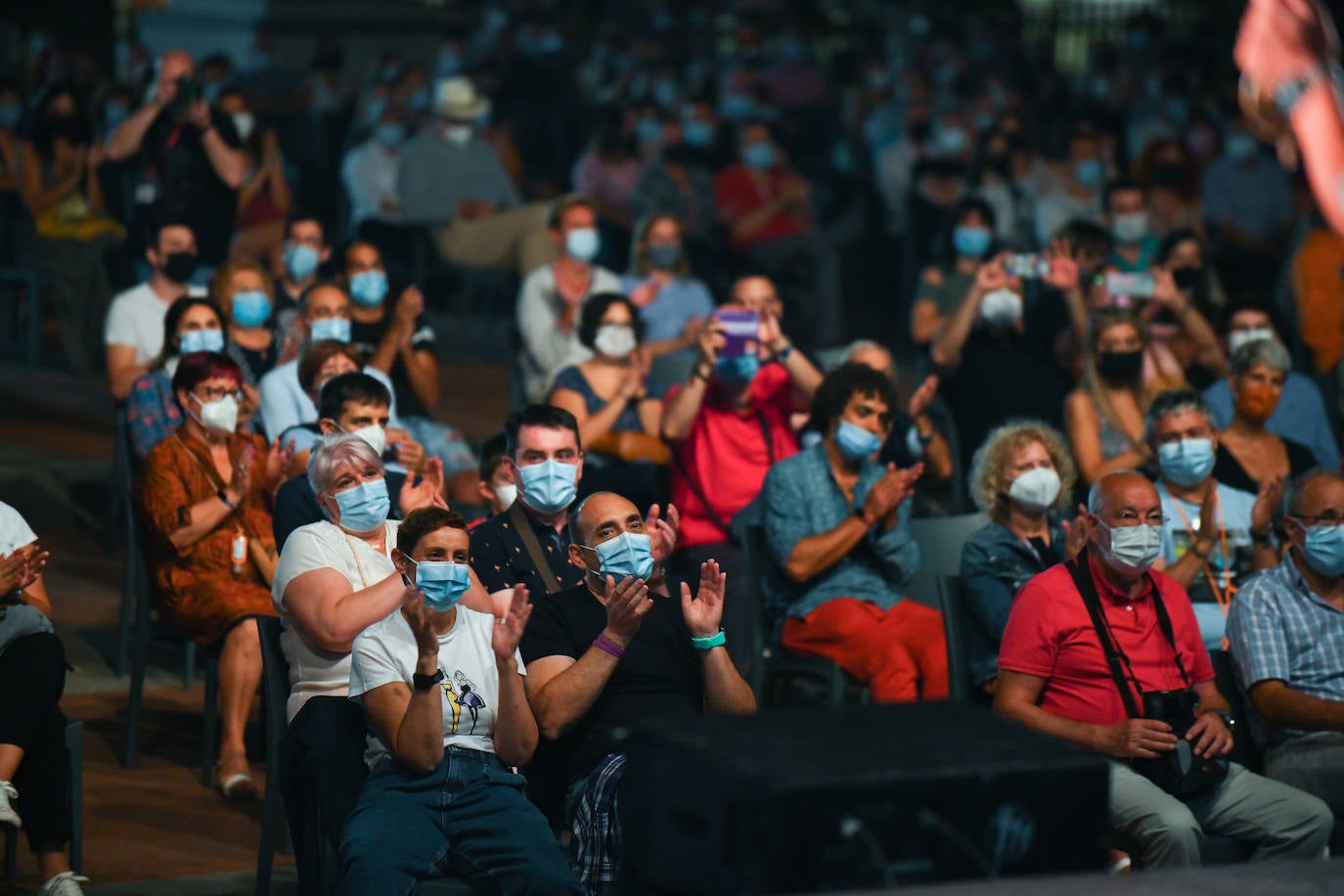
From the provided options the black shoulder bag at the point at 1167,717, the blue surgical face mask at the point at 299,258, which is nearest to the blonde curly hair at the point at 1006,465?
the black shoulder bag at the point at 1167,717

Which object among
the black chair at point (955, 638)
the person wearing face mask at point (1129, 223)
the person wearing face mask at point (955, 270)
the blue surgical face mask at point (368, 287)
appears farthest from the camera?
the person wearing face mask at point (1129, 223)

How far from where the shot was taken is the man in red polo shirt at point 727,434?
6.68 m

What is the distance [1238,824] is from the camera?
4766 mm

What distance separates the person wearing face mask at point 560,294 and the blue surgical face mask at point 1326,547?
356 cm

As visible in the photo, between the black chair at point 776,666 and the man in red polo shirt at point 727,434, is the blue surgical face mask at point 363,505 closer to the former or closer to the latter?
the black chair at point 776,666

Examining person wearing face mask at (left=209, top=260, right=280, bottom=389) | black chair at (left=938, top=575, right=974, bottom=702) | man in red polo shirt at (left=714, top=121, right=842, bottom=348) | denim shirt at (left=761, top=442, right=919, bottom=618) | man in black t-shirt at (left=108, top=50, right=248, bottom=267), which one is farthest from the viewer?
man in red polo shirt at (left=714, top=121, right=842, bottom=348)

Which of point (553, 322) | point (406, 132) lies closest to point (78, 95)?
point (406, 132)

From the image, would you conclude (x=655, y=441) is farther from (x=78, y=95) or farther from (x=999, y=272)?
(x=78, y=95)

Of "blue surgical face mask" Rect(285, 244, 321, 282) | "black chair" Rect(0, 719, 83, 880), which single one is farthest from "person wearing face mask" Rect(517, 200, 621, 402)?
"black chair" Rect(0, 719, 83, 880)

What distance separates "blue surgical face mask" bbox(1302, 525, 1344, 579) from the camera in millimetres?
5152

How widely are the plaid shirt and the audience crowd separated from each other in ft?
0.03

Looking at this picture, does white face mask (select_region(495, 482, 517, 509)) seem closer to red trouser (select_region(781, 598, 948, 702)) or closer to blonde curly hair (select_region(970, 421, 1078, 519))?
red trouser (select_region(781, 598, 948, 702))

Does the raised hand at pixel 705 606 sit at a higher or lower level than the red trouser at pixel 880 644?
higher

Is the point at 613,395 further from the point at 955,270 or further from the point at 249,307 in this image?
the point at 955,270
